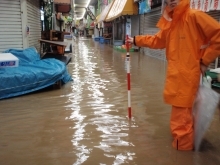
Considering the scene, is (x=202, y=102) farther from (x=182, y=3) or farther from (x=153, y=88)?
(x=153, y=88)

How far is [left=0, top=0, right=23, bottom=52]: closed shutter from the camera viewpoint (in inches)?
284

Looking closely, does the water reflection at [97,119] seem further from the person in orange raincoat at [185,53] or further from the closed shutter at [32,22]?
the closed shutter at [32,22]

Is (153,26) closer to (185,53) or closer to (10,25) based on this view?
(10,25)

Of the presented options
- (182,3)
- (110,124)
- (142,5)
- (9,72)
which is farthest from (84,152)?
(142,5)

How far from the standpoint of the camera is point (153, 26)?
13.5 m

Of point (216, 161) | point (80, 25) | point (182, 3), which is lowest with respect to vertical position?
point (216, 161)

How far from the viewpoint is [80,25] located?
77.4 m

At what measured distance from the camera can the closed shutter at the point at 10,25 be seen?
7.20 metres

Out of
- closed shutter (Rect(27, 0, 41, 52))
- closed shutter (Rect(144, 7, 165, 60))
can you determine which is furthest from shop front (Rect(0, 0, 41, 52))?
closed shutter (Rect(144, 7, 165, 60))

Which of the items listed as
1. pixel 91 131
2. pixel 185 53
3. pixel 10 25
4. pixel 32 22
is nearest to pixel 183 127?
pixel 185 53

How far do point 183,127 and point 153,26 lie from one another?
11.4 meters

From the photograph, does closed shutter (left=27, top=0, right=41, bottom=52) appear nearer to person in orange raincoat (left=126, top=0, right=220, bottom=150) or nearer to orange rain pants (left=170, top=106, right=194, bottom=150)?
person in orange raincoat (left=126, top=0, right=220, bottom=150)

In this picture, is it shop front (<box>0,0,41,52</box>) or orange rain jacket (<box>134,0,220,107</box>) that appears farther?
shop front (<box>0,0,41,52</box>)

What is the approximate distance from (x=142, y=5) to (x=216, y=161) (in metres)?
12.9
